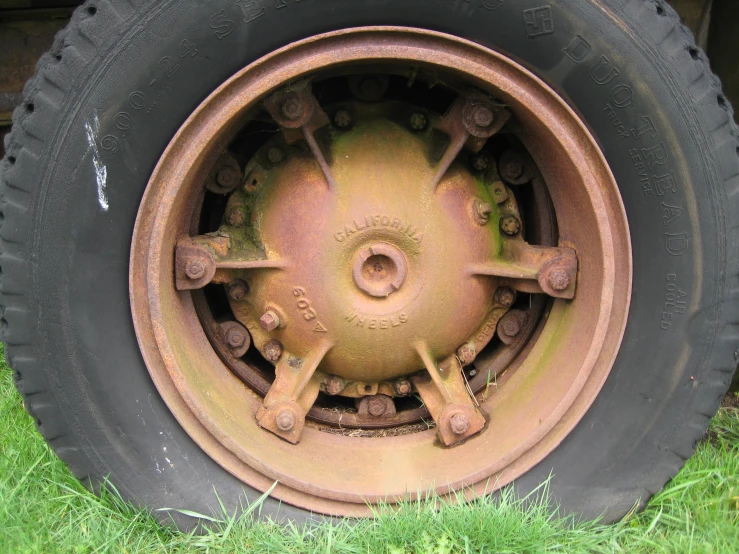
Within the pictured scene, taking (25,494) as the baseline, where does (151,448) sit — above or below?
above

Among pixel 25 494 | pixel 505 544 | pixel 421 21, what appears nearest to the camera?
pixel 421 21

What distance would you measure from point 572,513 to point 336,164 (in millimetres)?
1115

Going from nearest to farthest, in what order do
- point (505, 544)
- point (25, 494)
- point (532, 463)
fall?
point (505, 544) → point (532, 463) → point (25, 494)

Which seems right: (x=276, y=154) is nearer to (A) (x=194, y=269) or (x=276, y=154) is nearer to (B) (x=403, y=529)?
(A) (x=194, y=269)

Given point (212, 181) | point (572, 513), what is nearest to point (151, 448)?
point (212, 181)

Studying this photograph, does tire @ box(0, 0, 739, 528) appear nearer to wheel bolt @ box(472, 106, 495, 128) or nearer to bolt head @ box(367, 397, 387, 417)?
wheel bolt @ box(472, 106, 495, 128)

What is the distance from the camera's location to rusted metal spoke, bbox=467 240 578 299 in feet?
5.81

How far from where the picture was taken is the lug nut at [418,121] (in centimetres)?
187

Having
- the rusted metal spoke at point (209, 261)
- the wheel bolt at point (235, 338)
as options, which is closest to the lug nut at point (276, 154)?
the rusted metal spoke at point (209, 261)

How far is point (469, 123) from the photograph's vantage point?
1737mm

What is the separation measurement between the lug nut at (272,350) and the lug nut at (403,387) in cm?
37

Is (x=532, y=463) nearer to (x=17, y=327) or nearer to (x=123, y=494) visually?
(x=123, y=494)

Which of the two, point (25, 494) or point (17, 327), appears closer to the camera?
point (17, 327)

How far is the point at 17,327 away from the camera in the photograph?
1.56 meters
